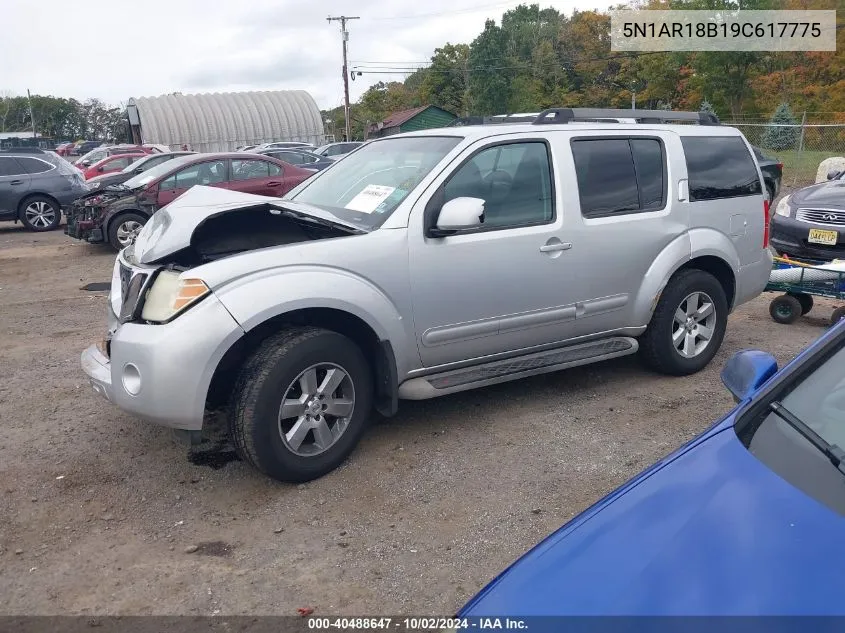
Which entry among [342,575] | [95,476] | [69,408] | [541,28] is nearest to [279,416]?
[342,575]

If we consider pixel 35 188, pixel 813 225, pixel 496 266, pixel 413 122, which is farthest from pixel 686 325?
pixel 413 122

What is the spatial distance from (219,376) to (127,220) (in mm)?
8822

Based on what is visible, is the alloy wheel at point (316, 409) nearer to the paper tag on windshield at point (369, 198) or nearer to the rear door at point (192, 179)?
the paper tag on windshield at point (369, 198)

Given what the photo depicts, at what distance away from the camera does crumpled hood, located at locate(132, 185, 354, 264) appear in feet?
12.7

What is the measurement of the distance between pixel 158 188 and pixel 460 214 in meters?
9.15

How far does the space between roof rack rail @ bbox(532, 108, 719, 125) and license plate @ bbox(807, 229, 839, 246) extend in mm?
3691

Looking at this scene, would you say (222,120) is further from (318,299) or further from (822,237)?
Answer: (318,299)

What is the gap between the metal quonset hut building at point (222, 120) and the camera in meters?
41.2

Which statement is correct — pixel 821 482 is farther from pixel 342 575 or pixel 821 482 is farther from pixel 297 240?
pixel 297 240

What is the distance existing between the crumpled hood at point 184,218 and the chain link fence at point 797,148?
67.2 feet

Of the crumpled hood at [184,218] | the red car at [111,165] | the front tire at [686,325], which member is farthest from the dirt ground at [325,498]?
the red car at [111,165]

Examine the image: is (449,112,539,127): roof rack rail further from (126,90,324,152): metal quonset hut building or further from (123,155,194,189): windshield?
(126,90,324,152): metal quonset hut building

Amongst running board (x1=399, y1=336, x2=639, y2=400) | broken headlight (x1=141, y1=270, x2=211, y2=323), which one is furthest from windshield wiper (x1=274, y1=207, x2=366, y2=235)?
running board (x1=399, y1=336, x2=639, y2=400)

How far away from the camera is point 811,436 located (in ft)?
6.77
